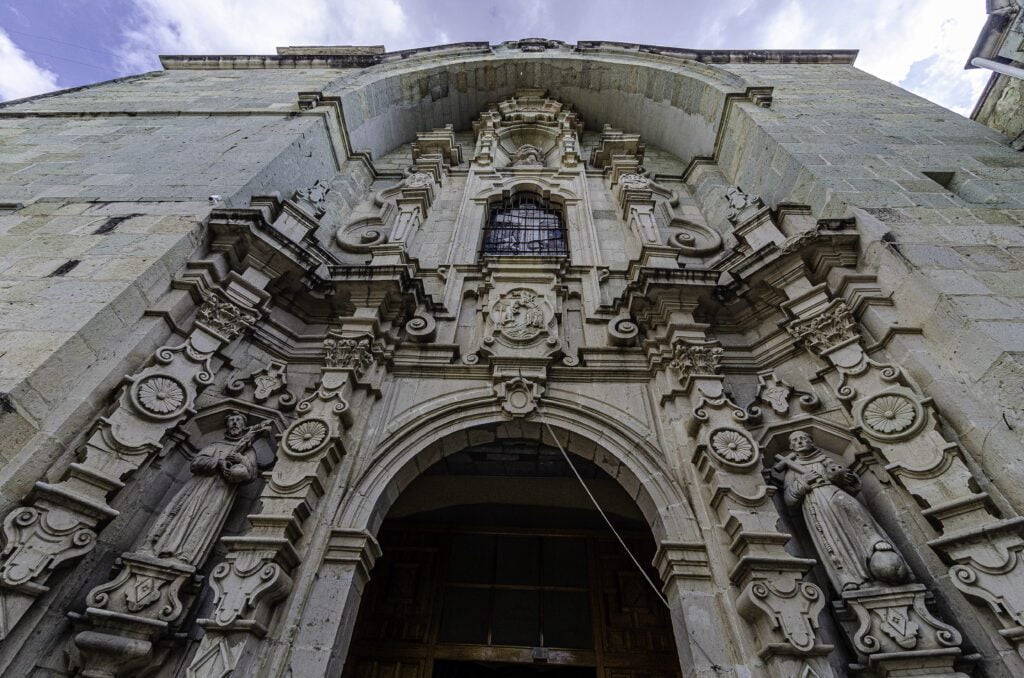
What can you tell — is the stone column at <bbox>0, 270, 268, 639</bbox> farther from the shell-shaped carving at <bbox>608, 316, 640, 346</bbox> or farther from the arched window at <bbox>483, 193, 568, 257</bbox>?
the arched window at <bbox>483, 193, 568, 257</bbox>

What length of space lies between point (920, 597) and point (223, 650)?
516 centimetres

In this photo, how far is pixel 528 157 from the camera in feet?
37.3

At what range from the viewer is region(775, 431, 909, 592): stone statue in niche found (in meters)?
3.80

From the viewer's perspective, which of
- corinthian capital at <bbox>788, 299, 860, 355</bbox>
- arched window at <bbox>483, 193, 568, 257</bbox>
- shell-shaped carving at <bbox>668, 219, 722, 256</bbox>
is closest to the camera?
corinthian capital at <bbox>788, 299, 860, 355</bbox>

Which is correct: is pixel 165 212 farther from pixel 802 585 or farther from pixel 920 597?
pixel 920 597

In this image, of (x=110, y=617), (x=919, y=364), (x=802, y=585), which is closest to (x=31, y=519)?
(x=110, y=617)

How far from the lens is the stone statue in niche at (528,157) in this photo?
36.2ft

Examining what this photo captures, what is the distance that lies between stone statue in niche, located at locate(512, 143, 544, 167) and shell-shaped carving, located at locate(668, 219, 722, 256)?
3.74m

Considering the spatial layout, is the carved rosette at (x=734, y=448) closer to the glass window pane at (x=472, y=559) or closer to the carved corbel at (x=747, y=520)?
the carved corbel at (x=747, y=520)

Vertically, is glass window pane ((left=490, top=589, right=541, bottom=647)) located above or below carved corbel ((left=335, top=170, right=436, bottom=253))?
below

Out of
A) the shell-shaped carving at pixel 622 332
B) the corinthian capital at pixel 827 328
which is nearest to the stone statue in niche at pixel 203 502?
the shell-shaped carving at pixel 622 332

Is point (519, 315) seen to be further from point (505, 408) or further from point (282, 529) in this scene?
point (282, 529)

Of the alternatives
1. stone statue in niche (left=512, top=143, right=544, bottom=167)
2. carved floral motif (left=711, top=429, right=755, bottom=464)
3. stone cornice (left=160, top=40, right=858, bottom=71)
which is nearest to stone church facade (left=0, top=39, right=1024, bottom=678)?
carved floral motif (left=711, top=429, right=755, bottom=464)

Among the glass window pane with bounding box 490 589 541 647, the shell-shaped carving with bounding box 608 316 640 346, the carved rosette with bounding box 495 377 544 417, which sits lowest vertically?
the glass window pane with bounding box 490 589 541 647
